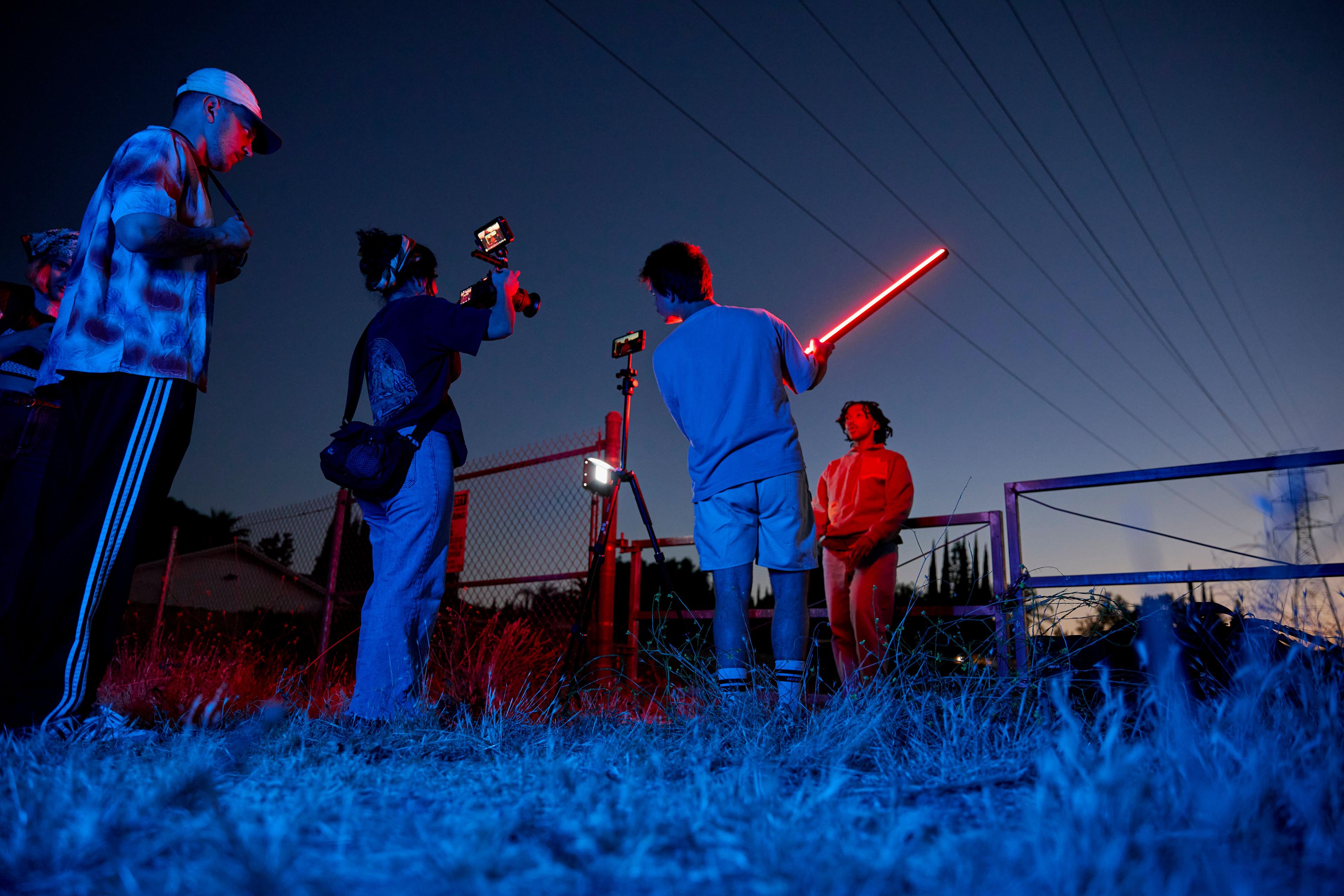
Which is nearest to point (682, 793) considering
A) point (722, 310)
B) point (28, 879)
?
point (28, 879)

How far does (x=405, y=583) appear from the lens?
7.14 feet

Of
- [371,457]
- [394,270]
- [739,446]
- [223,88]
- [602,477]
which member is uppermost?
[223,88]

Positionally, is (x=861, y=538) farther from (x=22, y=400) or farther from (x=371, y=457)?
(x=22, y=400)

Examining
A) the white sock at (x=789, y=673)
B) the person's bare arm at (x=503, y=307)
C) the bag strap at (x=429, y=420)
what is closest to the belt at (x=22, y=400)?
the bag strap at (x=429, y=420)

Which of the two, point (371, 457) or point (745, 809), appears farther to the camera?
point (371, 457)

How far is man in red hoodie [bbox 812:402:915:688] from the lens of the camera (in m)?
3.83

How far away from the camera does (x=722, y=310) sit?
8.76 feet

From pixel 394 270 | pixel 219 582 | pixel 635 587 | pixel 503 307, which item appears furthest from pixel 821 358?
pixel 219 582

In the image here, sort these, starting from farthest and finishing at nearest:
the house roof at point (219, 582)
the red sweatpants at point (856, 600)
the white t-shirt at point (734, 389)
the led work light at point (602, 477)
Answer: the house roof at point (219, 582)
the led work light at point (602, 477)
the red sweatpants at point (856, 600)
the white t-shirt at point (734, 389)

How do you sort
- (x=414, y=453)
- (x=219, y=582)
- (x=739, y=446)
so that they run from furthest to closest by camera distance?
(x=219, y=582)
(x=739, y=446)
(x=414, y=453)

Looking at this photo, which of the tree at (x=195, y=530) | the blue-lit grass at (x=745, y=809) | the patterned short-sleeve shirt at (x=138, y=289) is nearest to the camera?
the blue-lit grass at (x=745, y=809)

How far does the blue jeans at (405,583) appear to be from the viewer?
208cm

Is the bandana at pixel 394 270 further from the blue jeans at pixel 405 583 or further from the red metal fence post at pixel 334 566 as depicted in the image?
the red metal fence post at pixel 334 566

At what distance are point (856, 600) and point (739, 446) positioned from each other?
1810 mm
